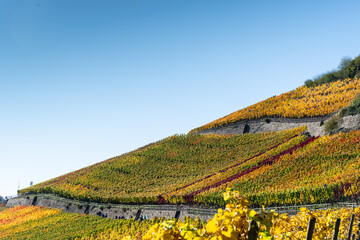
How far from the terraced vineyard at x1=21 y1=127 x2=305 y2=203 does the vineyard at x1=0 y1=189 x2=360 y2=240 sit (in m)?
3.83

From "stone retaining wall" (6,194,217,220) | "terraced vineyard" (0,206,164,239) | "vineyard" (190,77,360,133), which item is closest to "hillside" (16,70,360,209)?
"vineyard" (190,77,360,133)

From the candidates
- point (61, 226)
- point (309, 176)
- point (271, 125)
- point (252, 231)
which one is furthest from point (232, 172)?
point (252, 231)

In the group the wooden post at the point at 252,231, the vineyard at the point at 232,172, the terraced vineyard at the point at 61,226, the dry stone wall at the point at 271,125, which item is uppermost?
the dry stone wall at the point at 271,125

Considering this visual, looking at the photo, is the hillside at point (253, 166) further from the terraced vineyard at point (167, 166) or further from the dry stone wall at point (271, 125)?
the dry stone wall at point (271, 125)

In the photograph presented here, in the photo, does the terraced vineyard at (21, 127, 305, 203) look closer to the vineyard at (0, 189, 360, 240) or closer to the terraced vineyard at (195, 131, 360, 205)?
the vineyard at (0, 189, 360, 240)

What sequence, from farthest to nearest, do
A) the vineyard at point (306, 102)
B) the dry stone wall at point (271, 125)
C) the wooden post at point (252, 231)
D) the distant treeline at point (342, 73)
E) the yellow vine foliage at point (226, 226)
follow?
the distant treeline at point (342, 73) < the vineyard at point (306, 102) < the dry stone wall at point (271, 125) < the wooden post at point (252, 231) < the yellow vine foliage at point (226, 226)

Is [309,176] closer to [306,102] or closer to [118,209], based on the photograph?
[118,209]

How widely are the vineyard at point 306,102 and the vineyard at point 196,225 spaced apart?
82.5 feet

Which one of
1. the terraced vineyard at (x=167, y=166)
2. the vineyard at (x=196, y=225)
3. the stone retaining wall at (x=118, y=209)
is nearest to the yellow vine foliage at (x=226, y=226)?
the vineyard at (x=196, y=225)

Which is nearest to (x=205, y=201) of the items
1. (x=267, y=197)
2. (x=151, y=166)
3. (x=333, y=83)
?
(x=267, y=197)

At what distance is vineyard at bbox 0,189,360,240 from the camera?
12.3 feet

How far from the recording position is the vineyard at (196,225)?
3.75 m

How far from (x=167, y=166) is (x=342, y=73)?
3404 centimetres

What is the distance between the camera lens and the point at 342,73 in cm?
5416
